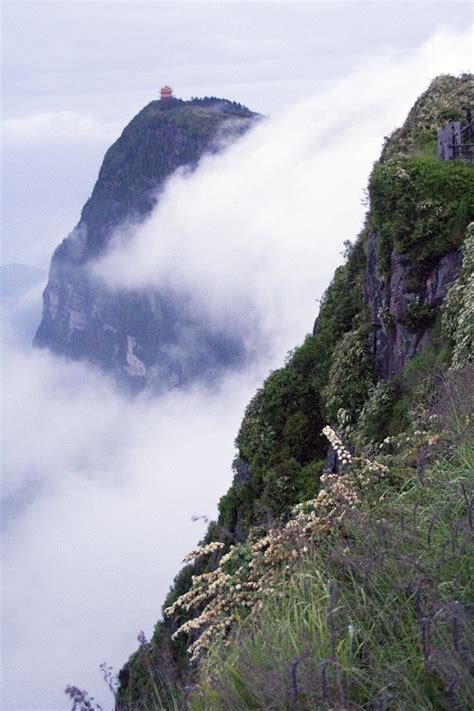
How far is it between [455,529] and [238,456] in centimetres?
1870

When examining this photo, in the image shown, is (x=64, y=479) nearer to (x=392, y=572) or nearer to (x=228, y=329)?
(x=228, y=329)

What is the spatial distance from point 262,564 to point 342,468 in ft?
12.6

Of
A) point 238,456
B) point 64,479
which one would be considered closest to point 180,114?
point 64,479

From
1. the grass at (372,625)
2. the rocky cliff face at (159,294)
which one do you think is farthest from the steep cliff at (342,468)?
the rocky cliff face at (159,294)

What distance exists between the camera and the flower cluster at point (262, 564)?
15.1 feet

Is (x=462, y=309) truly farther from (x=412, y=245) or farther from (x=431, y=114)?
(x=431, y=114)

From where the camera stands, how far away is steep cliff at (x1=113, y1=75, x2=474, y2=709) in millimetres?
3600

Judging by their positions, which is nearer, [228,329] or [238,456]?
[238,456]

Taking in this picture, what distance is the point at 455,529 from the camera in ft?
12.6

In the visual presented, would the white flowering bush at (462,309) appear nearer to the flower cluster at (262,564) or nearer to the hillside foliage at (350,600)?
the hillside foliage at (350,600)

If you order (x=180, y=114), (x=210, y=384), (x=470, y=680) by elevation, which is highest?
(x=180, y=114)

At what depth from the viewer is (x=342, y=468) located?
8656 mm

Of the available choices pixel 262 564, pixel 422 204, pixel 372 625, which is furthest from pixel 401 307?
pixel 372 625

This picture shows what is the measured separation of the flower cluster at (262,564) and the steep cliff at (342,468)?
0.05 ft
